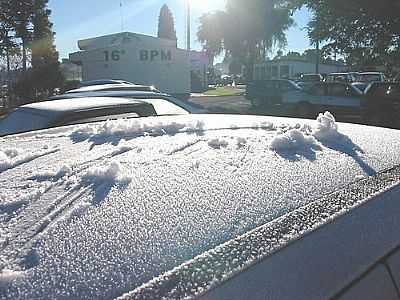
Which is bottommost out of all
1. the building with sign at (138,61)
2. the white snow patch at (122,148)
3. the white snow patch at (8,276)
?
the white snow patch at (8,276)

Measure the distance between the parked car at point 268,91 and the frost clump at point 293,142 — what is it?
18.8m

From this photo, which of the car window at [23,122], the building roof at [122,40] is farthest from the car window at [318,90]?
the building roof at [122,40]

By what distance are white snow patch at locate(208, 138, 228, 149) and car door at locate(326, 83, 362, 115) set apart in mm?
13150

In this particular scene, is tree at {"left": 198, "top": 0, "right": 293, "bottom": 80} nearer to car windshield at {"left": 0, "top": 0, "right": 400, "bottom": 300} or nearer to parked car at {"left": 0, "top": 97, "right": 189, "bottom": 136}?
parked car at {"left": 0, "top": 97, "right": 189, "bottom": 136}

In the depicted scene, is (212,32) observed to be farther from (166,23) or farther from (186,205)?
(186,205)

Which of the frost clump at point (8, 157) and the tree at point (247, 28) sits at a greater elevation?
the tree at point (247, 28)

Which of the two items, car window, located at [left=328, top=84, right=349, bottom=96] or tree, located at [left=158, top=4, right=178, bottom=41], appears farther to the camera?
tree, located at [left=158, top=4, right=178, bottom=41]

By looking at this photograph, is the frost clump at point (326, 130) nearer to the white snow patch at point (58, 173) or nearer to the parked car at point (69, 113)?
the white snow patch at point (58, 173)

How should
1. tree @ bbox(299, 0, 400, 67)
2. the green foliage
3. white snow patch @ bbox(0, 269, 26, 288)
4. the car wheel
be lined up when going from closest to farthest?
white snow patch @ bbox(0, 269, 26, 288) < tree @ bbox(299, 0, 400, 67) < the car wheel < the green foliage

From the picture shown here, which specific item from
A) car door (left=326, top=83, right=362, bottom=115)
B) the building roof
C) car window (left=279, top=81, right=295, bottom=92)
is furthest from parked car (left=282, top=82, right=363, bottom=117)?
the building roof

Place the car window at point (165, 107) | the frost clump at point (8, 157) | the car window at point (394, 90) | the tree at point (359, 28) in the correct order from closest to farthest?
the frost clump at point (8, 157)
the car window at point (165, 107)
the car window at point (394, 90)
the tree at point (359, 28)

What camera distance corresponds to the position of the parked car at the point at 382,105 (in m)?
13.1

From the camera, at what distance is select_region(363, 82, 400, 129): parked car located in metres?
13.1

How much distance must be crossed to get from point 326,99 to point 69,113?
43.1ft
